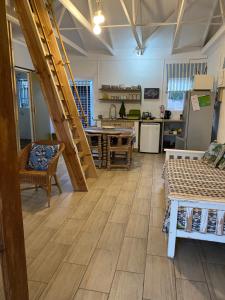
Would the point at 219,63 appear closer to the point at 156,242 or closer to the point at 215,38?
the point at 215,38

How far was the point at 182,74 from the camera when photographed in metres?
6.34

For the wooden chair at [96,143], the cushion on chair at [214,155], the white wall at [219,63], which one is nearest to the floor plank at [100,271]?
the cushion on chair at [214,155]

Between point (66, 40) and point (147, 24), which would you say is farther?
point (66, 40)

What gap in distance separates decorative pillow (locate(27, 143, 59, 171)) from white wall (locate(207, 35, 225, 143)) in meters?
2.95

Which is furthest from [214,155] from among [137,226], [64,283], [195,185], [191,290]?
[64,283]

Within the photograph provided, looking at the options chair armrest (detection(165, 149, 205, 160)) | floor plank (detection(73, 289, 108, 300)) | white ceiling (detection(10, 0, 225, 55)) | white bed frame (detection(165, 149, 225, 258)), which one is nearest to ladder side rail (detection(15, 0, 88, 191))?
white ceiling (detection(10, 0, 225, 55))

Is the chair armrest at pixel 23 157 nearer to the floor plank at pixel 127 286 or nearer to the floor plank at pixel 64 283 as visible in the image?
the floor plank at pixel 64 283

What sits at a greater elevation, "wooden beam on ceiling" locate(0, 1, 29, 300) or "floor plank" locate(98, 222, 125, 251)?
"wooden beam on ceiling" locate(0, 1, 29, 300)

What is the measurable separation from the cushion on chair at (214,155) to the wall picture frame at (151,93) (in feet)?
11.2

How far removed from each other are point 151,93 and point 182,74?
98cm

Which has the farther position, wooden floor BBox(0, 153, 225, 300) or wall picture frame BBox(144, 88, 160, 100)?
wall picture frame BBox(144, 88, 160, 100)

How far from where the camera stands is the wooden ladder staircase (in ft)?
9.68

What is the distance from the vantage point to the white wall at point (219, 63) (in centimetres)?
415

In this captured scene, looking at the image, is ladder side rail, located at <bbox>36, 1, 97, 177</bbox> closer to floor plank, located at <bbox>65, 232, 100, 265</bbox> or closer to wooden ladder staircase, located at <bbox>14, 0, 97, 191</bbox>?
wooden ladder staircase, located at <bbox>14, 0, 97, 191</bbox>
